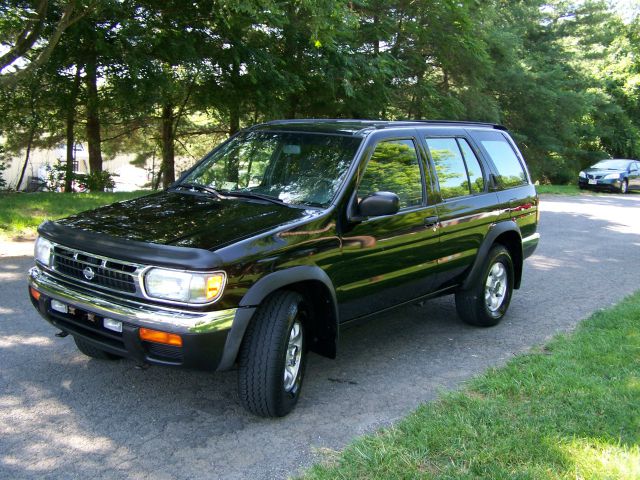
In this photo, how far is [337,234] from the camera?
420 centimetres

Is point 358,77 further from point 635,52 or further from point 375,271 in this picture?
point 635,52

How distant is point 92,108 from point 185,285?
13.8 meters

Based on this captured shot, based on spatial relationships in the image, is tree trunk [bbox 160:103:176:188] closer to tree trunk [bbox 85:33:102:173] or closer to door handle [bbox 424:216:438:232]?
tree trunk [bbox 85:33:102:173]

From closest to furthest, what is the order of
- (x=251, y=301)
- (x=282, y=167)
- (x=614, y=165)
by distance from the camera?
(x=251, y=301), (x=282, y=167), (x=614, y=165)

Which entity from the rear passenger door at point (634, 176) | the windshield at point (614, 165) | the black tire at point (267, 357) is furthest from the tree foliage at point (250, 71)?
the black tire at point (267, 357)

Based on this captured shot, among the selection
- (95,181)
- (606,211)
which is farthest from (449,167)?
(606,211)

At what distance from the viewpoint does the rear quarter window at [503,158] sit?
6.11 metres

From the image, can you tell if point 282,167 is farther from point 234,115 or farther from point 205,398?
point 234,115

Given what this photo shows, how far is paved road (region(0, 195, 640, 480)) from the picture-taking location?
3.34m

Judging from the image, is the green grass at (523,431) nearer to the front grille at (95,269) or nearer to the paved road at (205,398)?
the paved road at (205,398)

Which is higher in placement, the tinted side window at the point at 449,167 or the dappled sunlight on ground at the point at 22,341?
the tinted side window at the point at 449,167

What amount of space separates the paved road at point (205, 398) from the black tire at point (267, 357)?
16 cm

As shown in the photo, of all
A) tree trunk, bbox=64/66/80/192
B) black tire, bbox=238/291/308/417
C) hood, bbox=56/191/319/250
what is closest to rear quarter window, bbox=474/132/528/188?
hood, bbox=56/191/319/250

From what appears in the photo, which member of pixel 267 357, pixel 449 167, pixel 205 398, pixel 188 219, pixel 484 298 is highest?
pixel 449 167
